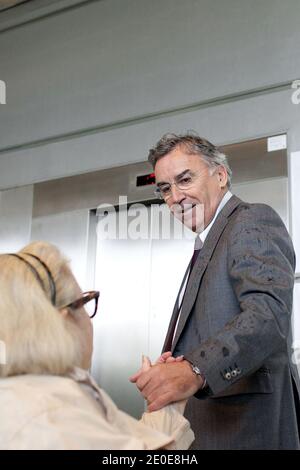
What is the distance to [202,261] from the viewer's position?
2068 mm

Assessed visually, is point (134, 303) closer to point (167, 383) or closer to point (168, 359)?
point (168, 359)

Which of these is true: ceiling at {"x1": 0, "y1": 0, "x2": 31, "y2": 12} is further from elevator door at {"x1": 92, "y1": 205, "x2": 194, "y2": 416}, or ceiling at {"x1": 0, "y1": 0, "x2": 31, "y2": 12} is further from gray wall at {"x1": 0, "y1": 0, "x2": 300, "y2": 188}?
elevator door at {"x1": 92, "y1": 205, "x2": 194, "y2": 416}

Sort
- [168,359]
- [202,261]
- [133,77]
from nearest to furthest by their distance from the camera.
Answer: [168,359] < [202,261] < [133,77]

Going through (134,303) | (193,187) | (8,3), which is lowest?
(134,303)

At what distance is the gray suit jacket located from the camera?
174 centimetres

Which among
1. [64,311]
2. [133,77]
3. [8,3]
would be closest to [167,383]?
[64,311]

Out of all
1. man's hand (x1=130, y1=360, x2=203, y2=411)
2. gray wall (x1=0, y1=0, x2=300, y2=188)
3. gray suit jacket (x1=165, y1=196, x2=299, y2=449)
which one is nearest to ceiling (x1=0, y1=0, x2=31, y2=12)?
gray wall (x1=0, y1=0, x2=300, y2=188)

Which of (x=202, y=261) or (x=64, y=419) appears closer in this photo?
(x=64, y=419)

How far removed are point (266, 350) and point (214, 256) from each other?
14.7 inches

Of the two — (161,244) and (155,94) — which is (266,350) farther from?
(155,94)

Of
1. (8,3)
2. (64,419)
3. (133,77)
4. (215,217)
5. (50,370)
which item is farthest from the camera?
(8,3)

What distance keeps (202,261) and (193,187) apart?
35 cm

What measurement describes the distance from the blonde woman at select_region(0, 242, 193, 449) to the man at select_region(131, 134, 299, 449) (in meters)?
0.41

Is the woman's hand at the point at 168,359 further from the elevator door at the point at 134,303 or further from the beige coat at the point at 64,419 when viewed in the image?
the elevator door at the point at 134,303
